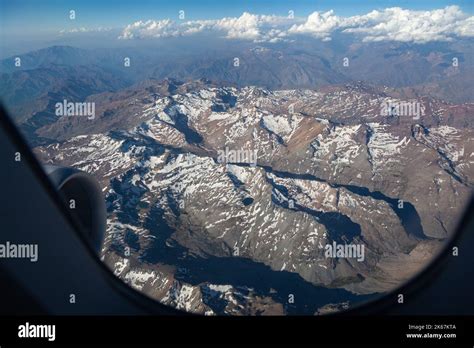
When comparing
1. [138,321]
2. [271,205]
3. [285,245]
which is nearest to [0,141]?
[138,321]

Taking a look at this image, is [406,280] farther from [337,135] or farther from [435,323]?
[337,135]

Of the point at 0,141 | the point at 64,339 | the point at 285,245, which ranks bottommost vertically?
the point at 285,245

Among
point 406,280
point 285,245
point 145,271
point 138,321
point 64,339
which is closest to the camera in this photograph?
point 64,339

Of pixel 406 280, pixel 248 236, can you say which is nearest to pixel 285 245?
pixel 248 236

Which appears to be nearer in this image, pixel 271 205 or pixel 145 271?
pixel 145 271

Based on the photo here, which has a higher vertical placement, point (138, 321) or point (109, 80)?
point (109, 80)

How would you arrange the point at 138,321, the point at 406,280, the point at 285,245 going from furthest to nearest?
the point at 285,245
the point at 406,280
the point at 138,321
